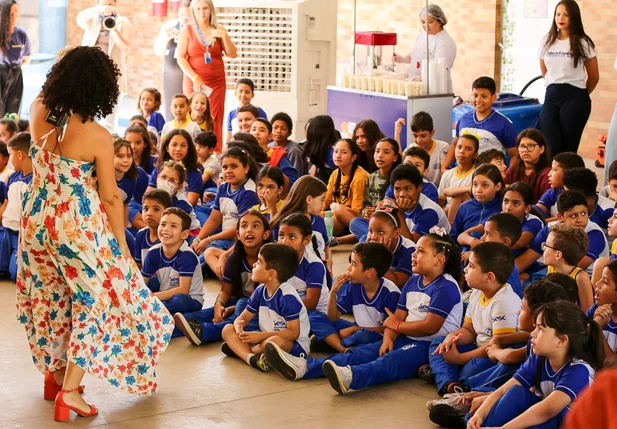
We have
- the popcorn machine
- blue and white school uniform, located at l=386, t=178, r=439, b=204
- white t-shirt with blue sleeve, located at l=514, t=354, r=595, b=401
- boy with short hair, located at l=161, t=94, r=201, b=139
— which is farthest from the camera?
the popcorn machine

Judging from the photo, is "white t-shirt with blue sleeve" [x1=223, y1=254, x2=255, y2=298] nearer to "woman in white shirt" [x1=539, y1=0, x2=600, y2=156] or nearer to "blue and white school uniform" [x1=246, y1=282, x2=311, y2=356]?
"blue and white school uniform" [x1=246, y1=282, x2=311, y2=356]

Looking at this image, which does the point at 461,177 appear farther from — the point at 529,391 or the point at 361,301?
the point at 529,391

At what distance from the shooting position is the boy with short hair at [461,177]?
6375 millimetres

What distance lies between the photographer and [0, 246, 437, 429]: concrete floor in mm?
3811

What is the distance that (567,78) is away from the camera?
24.8ft

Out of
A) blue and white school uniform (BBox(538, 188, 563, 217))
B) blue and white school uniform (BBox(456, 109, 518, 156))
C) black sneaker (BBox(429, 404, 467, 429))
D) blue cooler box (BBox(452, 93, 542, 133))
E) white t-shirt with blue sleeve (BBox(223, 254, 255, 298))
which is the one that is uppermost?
blue cooler box (BBox(452, 93, 542, 133))

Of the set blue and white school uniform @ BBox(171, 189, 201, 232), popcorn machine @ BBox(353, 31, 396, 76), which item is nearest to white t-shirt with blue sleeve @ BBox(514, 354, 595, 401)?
blue and white school uniform @ BBox(171, 189, 201, 232)

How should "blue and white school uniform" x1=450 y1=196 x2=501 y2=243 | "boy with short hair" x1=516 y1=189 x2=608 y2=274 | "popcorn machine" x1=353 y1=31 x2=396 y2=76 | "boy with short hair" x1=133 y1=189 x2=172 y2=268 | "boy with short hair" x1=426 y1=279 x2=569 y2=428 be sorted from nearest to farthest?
"boy with short hair" x1=426 y1=279 x2=569 y2=428, "boy with short hair" x1=516 y1=189 x2=608 y2=274, "boy with short hair" x1=133 y1=189 x2=172 y2=268, "blue and white school uniform" x1=450 y1=196 x2=501 y2=243, "popcorn machine" x1=353 y1=31 x2=396 y2=76

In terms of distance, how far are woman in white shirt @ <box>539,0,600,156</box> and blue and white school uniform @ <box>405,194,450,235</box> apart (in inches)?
83.3

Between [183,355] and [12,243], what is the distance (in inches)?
72.6

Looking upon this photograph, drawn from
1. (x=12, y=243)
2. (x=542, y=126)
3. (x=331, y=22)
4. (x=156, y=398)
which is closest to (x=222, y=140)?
(x=331, y=22)

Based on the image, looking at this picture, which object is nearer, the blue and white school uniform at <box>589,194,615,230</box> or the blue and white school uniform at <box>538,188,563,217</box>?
the blue and white school uniform at <box>589,194,615,230</box>

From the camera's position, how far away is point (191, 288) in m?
5.10

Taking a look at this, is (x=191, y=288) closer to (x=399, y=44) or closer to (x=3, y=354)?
(x=3, y=354)
